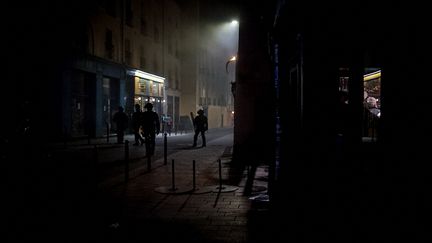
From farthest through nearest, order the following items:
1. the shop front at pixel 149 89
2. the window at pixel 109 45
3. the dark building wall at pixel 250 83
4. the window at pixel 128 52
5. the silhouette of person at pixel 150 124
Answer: the shop front at pixel 149 89
the window at pixel 128 52
the window at pixel 109 45
the silhouette of person at pixel 150 124
the dark building wall at pixel 250 83

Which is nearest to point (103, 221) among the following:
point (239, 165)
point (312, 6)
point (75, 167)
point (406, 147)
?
point (312, 6)

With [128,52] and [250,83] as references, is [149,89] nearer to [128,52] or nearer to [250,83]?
[128,52]

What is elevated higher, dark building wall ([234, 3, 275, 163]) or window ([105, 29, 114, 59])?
window ([105, 29, 114, 59])

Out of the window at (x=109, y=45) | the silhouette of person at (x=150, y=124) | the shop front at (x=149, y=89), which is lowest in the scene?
the silhouette of person at (x=150, y=124)

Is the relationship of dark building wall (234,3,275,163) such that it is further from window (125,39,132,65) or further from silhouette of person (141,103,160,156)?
window (125,39,132,65)

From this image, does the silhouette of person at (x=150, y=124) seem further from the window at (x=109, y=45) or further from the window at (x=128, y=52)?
the window at (x=128, y=52)

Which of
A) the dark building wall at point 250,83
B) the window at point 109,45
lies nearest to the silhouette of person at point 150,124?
the dark building wall at point 250,83

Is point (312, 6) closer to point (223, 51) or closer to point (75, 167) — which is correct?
point (75, 167)

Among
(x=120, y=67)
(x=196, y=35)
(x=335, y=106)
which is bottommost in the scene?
(x=335, y=106)

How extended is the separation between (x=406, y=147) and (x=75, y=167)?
1111 centimetres

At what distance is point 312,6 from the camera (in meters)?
4.54

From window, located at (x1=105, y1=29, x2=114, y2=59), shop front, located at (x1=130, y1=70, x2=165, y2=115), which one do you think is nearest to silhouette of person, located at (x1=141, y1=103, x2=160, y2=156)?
window, located at (x1=105, y1=29, x2=114, y2=59)

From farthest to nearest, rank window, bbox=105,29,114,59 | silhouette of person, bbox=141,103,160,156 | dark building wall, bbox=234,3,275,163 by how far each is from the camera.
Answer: window, bbox=105,29,114,59
silhouette of person, bbox=141,103,160,156
dark building wall, bbox=234,3,275,163

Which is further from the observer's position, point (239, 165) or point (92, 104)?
point (92, 104)
